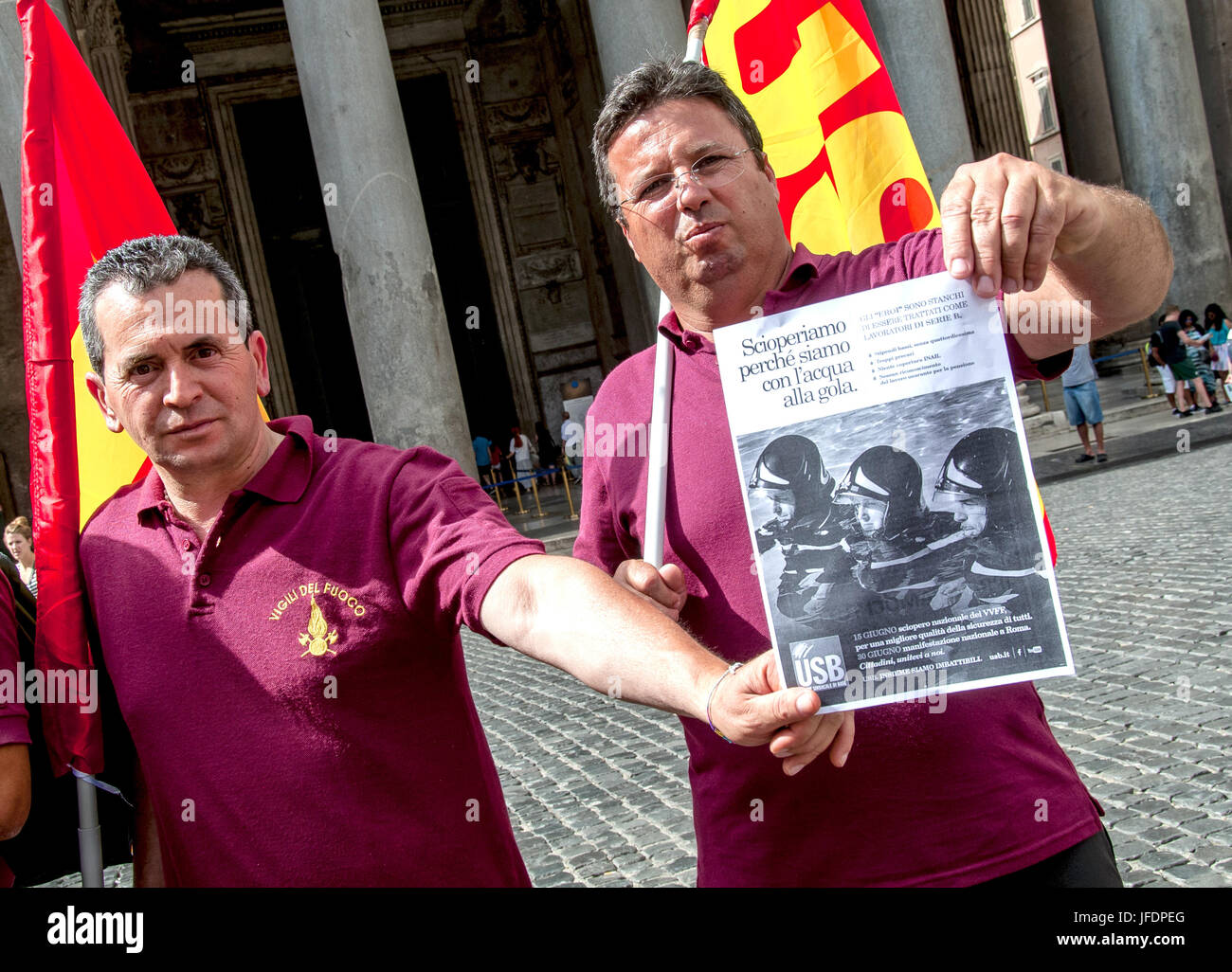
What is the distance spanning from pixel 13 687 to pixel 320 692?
1.81 ft

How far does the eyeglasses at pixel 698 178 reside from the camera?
203 cm

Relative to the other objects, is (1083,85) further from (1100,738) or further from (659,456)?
(659,456)

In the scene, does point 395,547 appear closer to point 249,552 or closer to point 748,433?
point 249,552

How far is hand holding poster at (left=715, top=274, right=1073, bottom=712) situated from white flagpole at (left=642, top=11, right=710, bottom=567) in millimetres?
393

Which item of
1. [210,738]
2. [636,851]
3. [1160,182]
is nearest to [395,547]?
[210,738]

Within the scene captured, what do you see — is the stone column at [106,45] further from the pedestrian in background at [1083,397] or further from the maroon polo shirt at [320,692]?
the maroon polo shirt at [320,692]

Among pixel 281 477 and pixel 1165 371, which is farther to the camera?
pixel 1165 371

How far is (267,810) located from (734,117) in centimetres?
140

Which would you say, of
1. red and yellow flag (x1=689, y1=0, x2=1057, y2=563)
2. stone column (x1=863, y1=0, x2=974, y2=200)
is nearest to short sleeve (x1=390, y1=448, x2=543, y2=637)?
red and yellow flag (x1=689, y1=0, x2=1057, y2=563)

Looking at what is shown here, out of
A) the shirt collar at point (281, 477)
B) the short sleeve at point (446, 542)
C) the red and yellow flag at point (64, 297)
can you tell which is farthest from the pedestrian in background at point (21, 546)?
the short sleeve at point (446, 542)

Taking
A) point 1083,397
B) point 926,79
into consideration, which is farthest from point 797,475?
point 926,79

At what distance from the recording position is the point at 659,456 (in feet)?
6.76

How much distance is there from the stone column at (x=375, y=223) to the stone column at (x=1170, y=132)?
10210 millimetres
